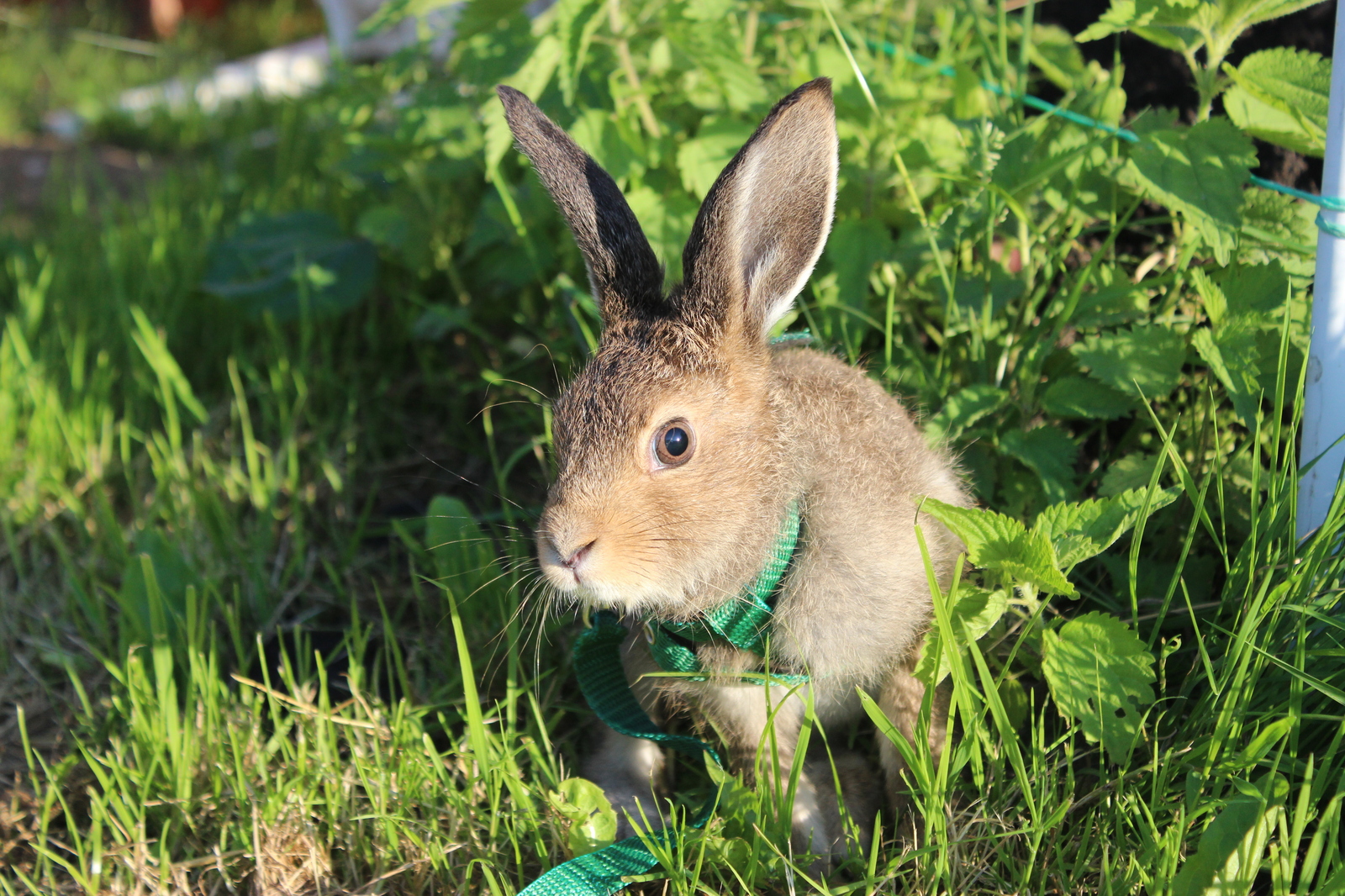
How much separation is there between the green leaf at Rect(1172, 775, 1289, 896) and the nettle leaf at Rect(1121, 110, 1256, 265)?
98cm

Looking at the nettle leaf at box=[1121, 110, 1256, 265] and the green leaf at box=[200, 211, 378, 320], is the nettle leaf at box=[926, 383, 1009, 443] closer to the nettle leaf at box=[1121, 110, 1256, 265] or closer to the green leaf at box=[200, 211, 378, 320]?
the nettle leaf at box=[1121, 110, 1256, 265]

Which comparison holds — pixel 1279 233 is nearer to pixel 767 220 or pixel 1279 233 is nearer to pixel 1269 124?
pixel 1269 124

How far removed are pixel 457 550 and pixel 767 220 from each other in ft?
3.97

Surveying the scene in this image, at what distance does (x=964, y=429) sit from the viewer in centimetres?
248

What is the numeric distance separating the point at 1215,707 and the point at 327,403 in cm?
274

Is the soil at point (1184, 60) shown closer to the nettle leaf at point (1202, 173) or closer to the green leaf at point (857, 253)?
the nettle leaf at point (1202, 173)

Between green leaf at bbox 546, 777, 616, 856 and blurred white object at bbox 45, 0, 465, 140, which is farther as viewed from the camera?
blurred white object at bbox 45, 0, 465, 140

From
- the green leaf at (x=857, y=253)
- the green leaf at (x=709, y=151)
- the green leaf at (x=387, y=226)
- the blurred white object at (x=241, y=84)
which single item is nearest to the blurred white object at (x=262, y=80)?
the blurred white object at (x=241, y=84)

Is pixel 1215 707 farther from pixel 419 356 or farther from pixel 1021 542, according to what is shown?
pixel 419 356

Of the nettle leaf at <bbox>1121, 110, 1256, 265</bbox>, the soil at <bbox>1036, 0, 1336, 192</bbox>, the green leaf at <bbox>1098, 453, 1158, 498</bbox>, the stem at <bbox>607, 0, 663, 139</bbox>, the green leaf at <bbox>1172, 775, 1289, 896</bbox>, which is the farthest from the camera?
the stem at <bbox>607, 0, 663, 139</bbox>

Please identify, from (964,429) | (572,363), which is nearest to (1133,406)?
(964,429)

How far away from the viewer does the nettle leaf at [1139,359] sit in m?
2.24

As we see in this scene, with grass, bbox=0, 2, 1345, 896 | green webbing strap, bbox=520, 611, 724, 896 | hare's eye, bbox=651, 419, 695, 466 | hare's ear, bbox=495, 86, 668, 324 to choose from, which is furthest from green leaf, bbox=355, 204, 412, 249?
hare's eye, bbox=651, 419, 695, 466

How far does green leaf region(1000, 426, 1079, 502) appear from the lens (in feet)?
7.48
